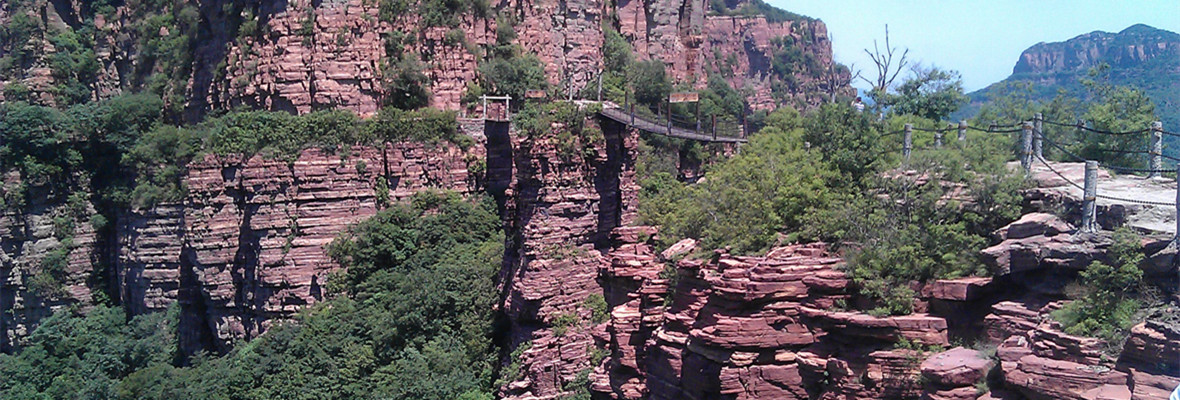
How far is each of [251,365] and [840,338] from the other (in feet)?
63.7

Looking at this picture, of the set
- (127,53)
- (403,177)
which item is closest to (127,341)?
(403,177)

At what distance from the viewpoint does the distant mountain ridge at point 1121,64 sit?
4053 cm

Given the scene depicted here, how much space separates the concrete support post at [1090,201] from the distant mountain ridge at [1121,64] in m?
19.1

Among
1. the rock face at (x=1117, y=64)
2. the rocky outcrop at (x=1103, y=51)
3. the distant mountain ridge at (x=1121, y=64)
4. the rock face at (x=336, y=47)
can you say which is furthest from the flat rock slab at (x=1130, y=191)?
the rock face at (x=336, y=47)

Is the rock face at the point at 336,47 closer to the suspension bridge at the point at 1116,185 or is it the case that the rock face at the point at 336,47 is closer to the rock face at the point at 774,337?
the rock face at the point at 774,337

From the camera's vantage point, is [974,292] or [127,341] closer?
[974,292]

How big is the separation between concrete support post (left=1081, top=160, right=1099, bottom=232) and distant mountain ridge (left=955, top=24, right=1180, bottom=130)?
19.1 metres

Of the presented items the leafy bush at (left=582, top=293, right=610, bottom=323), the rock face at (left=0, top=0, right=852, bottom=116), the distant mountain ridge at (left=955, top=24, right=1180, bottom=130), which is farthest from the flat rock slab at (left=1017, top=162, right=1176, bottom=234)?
the rock face at (left=0, top=0, right=852, bottom=116)

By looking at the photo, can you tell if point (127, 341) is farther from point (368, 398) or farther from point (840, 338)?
point (840, 338)

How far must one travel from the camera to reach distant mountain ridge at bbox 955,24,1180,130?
133ft

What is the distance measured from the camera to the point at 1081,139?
25828 millimetres

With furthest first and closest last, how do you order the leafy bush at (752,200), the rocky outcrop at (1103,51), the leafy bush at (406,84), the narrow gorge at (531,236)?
the rocky outcrop at (1103,51) < the leafy bush at (406,84) < the leafy bush at (752,200) < the narrow gorge at (531,236)

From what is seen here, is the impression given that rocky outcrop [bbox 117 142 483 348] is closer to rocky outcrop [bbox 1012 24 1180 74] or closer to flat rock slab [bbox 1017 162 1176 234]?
flat rock slab [bbox 1017 162 1176 234]

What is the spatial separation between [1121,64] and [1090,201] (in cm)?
3630
